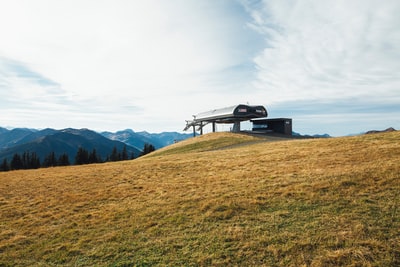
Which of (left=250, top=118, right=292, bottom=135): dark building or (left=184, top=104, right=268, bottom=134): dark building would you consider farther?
(left=250, top=118, right=292, bottom=135): dark building

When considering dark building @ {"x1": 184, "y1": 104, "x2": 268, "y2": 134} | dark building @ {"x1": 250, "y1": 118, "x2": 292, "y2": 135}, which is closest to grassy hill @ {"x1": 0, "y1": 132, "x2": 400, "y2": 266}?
dark building @ {"x1": 184, "y1": 104, "x2": 268, "y2": 134}

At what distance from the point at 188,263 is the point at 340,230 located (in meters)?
5.31

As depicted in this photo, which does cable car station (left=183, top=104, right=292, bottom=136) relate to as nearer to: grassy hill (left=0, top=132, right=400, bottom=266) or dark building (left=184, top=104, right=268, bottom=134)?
dark building (left=184, top=104, right=268, bottom=134)

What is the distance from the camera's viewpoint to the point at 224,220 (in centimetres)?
998

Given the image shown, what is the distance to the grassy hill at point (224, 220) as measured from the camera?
7.35 meters

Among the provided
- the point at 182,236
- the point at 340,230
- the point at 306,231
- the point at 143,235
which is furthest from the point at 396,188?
the point at 143,235

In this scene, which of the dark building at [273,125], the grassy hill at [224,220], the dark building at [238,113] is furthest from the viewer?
the dark building at [273,125]

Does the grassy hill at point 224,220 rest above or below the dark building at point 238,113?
below

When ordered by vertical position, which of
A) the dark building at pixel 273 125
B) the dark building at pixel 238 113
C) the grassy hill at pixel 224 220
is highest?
the dark building at pixel 238 113

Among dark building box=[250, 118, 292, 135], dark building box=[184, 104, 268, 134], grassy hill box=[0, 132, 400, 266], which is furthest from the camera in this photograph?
dark building box=[250, 118, 292, 135]

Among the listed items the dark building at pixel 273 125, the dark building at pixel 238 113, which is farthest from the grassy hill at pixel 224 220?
the dark building at pixel 273 125

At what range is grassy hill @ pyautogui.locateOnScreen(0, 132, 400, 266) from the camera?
24.1 ft

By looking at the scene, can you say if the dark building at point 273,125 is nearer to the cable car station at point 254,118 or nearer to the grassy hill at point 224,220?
the cable car station at point 254,118

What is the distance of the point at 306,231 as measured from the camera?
8.33 metres
